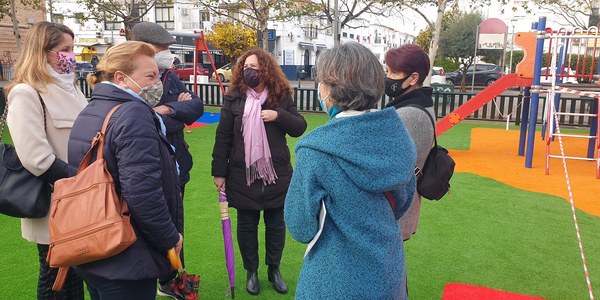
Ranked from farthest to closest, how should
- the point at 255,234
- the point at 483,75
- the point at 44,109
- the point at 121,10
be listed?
the point at 483,75 < the point at 121,10 < the point at 255,234 < the point at 44,109

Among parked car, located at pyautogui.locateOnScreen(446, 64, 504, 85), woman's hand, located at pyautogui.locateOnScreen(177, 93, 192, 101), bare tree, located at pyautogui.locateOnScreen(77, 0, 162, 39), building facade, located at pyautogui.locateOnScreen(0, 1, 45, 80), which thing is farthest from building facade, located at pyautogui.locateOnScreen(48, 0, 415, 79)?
woman's hand, located at pyautogui.locateOnScreen(177, 93, 192, 101)

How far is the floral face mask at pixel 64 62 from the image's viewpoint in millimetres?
2617

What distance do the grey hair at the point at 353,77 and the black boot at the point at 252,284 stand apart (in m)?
2.07

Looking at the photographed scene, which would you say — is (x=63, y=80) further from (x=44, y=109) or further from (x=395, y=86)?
(x=395, y=86)

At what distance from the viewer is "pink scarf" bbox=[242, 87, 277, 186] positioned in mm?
3246

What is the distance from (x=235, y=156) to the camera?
3332 millimetres

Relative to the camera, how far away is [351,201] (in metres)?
1.68

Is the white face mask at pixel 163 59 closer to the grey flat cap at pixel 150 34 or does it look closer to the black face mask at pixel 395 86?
the grey flat cap at pixel 150 34

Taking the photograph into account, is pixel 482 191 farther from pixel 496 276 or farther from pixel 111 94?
pixel 111 94

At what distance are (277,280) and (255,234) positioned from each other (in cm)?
38

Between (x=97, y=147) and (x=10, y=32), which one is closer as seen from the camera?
(x=97, y=147)

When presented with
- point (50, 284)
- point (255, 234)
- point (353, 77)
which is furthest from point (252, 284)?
point (353, 77)

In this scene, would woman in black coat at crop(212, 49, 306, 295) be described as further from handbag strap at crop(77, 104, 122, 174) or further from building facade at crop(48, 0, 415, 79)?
building facade at crop(48, 0, 415, 79)

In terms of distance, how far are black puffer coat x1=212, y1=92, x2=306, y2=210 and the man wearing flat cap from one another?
215 mm
